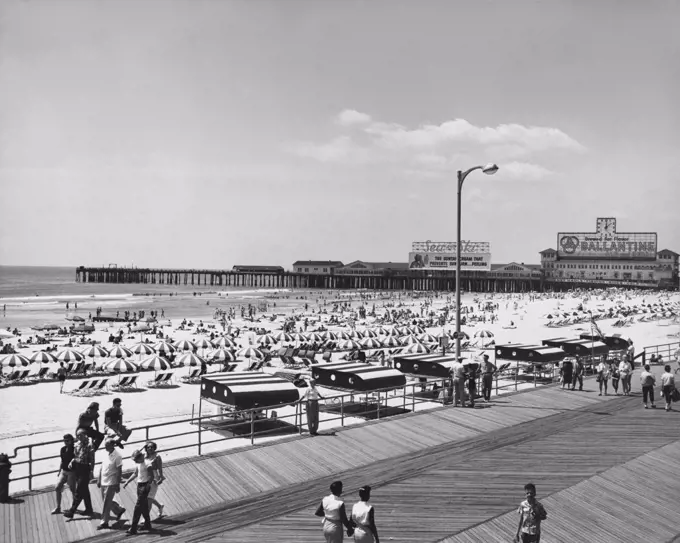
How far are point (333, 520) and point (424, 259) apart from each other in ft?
414

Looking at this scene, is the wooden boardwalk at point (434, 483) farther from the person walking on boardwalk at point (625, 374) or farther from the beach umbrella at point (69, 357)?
the beach umbrella at point (69, 357)

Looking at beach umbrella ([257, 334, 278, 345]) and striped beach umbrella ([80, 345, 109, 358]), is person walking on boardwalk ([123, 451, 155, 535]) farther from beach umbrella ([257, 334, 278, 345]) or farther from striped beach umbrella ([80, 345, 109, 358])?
beach umbrella ([257, 334, 278, 345])

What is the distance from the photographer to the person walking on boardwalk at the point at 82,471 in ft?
25.4

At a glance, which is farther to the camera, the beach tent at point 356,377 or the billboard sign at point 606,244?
the billboard sign at point 606,244

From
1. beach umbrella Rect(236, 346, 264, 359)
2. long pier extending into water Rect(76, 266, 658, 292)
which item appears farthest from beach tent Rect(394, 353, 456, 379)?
long pier extending into water Rect(76, 266, 658, 292)

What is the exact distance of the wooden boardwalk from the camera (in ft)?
24.5

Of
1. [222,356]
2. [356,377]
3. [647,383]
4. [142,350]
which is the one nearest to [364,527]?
[356,377]

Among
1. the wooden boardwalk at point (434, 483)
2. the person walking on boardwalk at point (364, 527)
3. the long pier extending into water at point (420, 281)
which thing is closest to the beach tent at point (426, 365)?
the wooden boardwalk at point (434, 483)

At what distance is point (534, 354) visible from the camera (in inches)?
813

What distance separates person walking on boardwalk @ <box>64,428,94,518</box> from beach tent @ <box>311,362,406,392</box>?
321 inches

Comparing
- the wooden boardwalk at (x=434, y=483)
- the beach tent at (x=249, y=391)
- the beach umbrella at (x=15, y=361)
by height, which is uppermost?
the beach tent at (x=249, y=391)

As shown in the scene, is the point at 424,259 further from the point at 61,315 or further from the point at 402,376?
the point at 402,376

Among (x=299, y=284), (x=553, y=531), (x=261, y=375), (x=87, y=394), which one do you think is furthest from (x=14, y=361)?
(x=299, y=284)

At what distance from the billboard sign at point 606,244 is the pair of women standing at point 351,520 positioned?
13329 cm
